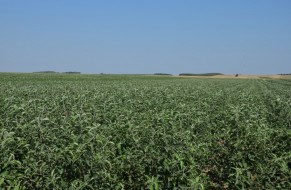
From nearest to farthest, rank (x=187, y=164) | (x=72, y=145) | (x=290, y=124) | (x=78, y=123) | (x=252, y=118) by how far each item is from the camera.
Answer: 1. (x=72, y=145)
2. (x=187, y=164)
3. (x=78, y=123)
4. (x=252, y=118)
5. (x=290, y=124)

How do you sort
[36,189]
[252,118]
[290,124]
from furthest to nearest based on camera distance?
[290,124] → [252,118] → [36,189]

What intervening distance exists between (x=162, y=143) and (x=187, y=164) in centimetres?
67

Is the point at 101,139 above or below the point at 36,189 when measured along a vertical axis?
above

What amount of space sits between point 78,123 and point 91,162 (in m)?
1.67

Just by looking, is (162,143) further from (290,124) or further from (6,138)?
(290,124)

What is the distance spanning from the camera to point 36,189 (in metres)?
4.65

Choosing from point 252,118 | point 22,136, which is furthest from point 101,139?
point 252,118

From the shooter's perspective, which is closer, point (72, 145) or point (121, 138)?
point (72, 145)

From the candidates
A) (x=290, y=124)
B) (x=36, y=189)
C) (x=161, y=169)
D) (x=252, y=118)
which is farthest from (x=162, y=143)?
(x=290, y=124)

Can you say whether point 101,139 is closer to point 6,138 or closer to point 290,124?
point 6,138

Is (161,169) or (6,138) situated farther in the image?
(161,169)

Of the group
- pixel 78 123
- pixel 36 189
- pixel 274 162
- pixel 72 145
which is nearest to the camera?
pixel 36 189

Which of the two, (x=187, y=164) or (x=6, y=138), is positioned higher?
(x=6, y=138)

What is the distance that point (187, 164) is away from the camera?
5.32 meters
